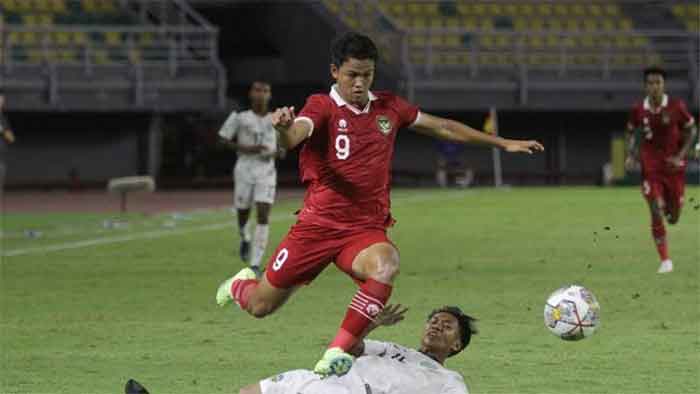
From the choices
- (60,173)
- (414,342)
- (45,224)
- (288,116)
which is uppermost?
(288,116)

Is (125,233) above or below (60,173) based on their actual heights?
above

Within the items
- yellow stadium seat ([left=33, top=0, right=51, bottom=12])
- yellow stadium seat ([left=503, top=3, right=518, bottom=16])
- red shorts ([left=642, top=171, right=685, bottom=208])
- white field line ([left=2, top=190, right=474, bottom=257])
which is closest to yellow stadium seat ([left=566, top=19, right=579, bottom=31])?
yellow stadium seat ([left=503, top=3, right=518, bottom=16])

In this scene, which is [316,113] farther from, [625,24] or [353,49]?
[625,24]

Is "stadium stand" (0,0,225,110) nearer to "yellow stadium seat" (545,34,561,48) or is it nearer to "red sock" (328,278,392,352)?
"yellow stadium seat" (545,34,561,48)

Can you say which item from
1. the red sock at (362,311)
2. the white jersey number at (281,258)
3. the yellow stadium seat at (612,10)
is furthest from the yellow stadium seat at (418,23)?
the red sock at (362,311)

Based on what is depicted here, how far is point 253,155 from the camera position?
19469 millimetres

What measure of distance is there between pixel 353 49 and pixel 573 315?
2.22 metres

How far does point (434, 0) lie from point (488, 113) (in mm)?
6027

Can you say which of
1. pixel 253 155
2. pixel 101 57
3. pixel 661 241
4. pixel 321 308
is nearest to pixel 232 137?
pixel 253 155

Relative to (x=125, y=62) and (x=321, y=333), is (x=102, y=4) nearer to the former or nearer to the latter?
(x=125, y=62)

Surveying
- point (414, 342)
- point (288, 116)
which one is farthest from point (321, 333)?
point (288, 116)

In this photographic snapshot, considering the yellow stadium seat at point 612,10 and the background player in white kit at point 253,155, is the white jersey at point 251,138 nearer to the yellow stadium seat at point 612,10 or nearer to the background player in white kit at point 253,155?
the background player in white kit at point 253,155

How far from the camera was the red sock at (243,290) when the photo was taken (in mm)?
9266

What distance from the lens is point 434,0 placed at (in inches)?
1886
